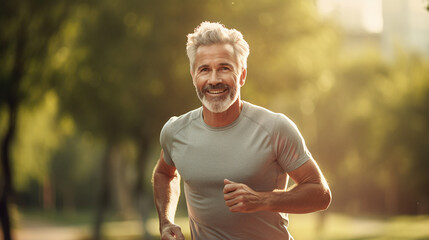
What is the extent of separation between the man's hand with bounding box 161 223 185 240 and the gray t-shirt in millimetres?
88

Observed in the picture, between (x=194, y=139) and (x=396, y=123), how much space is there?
2674cm

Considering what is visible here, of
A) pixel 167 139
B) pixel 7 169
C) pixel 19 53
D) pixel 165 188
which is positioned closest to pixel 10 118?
pixel 7 169

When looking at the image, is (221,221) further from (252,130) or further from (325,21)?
(325,21)

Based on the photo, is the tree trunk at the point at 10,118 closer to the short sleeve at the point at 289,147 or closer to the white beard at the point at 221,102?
the white beard at the point at 221,102

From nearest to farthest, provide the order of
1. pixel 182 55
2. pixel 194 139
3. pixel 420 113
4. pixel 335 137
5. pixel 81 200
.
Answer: pixel 194 139
pixel 182 55
pixel 420 113
pixel 335 137
pixel 81 200

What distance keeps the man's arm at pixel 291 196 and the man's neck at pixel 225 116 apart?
1.29ft

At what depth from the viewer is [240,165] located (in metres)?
3.69

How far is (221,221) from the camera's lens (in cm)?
379

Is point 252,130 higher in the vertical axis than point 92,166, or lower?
higher

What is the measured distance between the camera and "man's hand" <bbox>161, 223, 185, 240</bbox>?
13.0 feet

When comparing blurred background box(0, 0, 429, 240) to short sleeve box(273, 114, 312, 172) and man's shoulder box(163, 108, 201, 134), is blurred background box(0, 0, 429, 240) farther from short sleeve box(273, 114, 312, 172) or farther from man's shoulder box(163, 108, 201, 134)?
short sleeve box(273, 114, 312, 172)

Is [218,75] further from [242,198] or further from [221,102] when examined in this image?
[242,198]

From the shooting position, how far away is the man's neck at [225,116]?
3.84 m

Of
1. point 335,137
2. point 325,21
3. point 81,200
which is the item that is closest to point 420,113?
point 335,137
